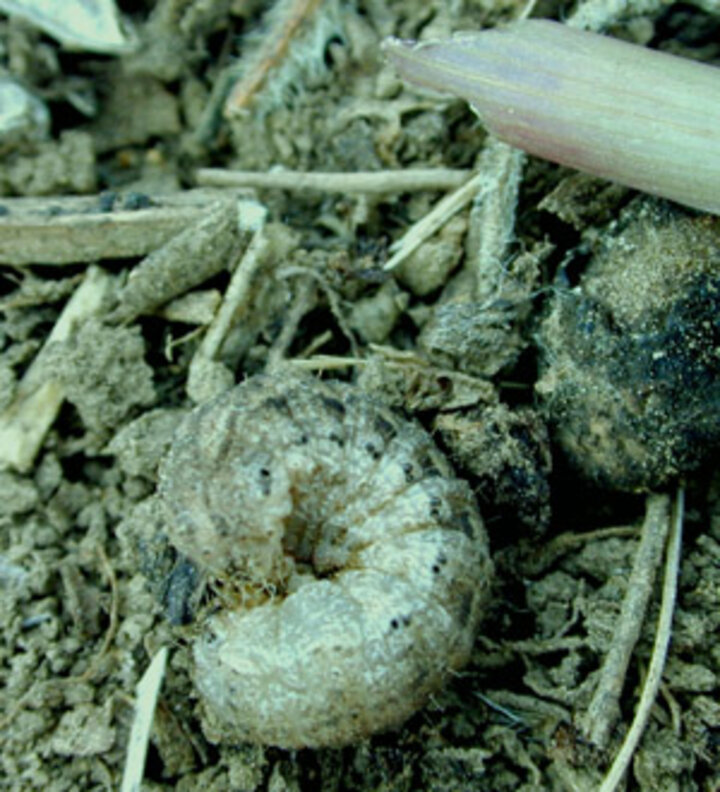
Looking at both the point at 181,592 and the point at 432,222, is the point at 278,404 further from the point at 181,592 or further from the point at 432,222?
the point at 432,222

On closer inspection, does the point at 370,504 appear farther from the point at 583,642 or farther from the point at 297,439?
the point at 583,642

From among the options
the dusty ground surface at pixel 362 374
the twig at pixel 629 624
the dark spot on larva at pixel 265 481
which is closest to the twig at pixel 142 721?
the dusty ground surface at pixel 362 374

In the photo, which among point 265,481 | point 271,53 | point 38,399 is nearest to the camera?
point 265,481

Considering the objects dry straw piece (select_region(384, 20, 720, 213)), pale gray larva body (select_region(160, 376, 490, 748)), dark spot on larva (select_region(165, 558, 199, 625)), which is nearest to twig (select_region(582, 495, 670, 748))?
pale gray larva body (select_region(160, 376, 490, 748))

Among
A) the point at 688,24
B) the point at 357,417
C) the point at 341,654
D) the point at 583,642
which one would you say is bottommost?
the point at 583,642

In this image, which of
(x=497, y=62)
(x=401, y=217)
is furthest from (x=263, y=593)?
(x=497, y=62)

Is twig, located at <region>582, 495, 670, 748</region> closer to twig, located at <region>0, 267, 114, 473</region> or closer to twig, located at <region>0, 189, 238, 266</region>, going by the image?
twig, located at <region>0, 189, 238, 266</region>

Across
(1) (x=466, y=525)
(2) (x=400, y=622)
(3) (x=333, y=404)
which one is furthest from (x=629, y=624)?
(3) (x=333, y=404)
